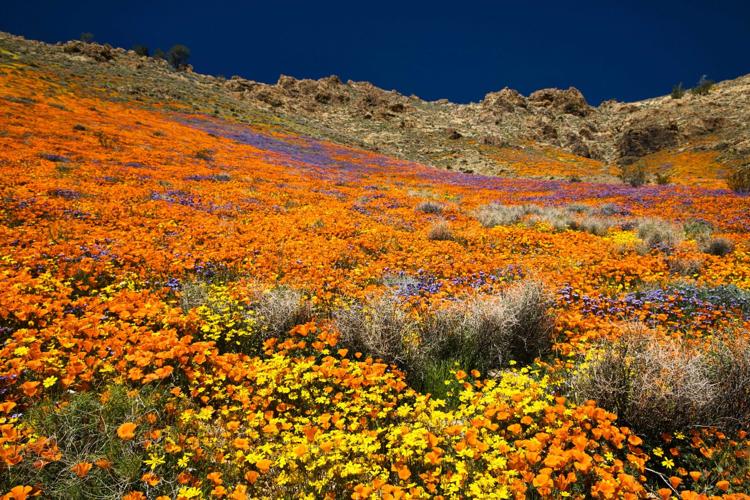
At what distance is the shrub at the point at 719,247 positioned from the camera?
33.6ft

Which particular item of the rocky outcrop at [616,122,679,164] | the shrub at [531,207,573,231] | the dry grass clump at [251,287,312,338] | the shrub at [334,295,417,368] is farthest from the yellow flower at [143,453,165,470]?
the rocky outcrop at [616,122,679,164]

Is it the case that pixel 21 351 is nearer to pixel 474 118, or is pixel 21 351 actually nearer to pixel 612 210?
pixel 612 210

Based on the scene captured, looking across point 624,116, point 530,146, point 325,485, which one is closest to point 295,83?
point 530,146

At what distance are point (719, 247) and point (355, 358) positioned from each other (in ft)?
36.7

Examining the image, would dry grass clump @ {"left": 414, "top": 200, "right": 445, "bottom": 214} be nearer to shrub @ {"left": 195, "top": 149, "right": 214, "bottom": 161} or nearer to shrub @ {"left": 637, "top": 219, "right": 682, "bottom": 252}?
shrub @ {"left": 637, "top": 219, "right": 682, "bottom": 252}

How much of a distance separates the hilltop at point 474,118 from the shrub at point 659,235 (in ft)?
88.7

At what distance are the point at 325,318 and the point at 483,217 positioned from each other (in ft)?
35.4

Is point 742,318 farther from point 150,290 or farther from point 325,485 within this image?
point 150,290

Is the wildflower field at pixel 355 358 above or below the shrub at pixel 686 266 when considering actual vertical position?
below

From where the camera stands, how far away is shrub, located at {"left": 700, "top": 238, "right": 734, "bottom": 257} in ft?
33.6

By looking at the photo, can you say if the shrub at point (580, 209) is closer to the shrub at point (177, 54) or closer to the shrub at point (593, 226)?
the shrub at point (593, 226)

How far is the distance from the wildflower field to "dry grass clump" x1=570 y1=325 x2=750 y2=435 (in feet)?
0.08

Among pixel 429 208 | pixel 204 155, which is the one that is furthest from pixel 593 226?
pixel 204 155

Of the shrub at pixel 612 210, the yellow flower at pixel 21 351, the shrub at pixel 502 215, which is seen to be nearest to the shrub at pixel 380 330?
the yellow flower at pixel 21 351
